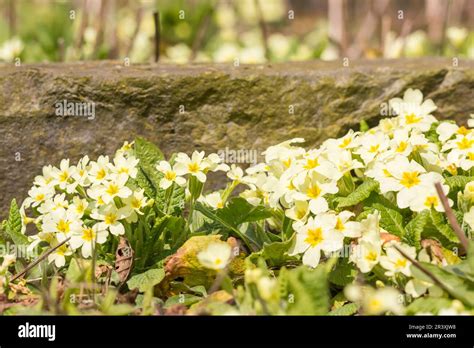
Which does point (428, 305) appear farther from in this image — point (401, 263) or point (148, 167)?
point (148, 167)

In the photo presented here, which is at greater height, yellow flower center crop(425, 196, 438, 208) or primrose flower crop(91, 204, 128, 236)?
yellow flower center crop(425, 196, 438, 208)

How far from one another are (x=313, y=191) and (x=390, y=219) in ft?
0.73

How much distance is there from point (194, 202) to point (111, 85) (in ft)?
2.26

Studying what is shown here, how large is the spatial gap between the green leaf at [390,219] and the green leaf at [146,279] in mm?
618

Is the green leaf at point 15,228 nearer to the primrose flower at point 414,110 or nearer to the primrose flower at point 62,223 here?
the primrose flower at point 62,223

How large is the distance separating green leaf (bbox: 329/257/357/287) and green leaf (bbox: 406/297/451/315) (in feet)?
1.08

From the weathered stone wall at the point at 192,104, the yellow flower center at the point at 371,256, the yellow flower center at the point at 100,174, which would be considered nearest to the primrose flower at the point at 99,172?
the yellow flower center at the point at 100,174

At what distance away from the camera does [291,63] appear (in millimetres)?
3385

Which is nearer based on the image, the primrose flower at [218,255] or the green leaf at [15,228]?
the primrose flower at [218,255]

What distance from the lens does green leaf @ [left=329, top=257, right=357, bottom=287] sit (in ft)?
7.45

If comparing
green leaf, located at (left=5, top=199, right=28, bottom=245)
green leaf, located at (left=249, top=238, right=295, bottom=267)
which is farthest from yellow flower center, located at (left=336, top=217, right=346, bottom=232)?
green leaf, located at (left=5, top=199, right=28, bottom=245)

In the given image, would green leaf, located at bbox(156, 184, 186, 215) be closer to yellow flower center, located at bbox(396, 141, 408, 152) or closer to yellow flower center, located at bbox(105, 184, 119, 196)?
yellow flower center, located at bbox(105, 184, 119, 196)

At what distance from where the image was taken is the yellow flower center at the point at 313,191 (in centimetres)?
233

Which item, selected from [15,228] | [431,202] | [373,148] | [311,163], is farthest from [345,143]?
[15,228]
